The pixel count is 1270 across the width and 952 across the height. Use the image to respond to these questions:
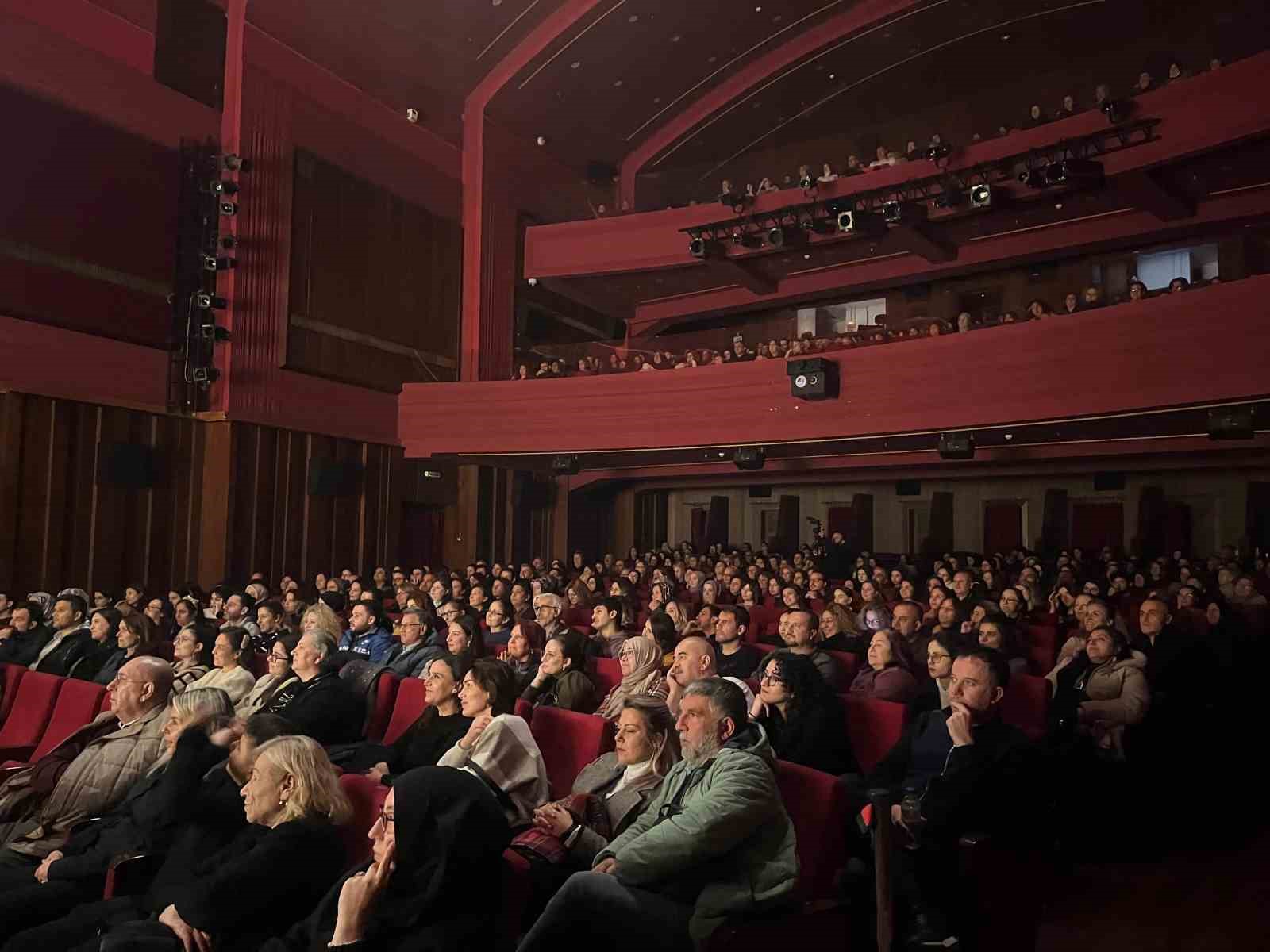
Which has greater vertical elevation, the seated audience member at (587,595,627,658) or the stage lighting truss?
the stage lighting truss

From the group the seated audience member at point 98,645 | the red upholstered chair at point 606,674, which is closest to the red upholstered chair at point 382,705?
the red upholstered chair at point 606,674

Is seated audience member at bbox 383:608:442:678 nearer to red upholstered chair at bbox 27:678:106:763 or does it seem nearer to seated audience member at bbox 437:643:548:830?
red upholstered chair at bbox 27:678:106:763

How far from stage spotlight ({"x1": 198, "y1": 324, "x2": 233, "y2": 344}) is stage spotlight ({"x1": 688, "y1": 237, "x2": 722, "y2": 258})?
5.25 m

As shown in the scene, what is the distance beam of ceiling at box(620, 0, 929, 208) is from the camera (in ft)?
37.3

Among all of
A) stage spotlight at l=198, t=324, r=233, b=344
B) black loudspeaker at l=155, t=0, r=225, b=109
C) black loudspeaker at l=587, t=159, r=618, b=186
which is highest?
black loudspeaker at l=587, t=159, r=618, b=186

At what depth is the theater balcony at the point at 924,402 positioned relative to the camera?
648cm

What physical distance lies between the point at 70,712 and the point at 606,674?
2.10m

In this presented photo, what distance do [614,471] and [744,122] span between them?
17.7ft

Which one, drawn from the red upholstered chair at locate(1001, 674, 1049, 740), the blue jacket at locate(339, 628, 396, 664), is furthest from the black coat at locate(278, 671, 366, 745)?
the red upholstered chair at locate(1001, 674, 1049, 740)

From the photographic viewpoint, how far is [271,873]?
6.33ft

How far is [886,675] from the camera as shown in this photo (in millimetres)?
3574

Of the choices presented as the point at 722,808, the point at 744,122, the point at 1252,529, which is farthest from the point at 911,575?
the point at 744,122

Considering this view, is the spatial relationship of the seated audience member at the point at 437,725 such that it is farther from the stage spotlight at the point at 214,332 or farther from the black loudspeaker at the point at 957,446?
the stage spotlight at the point at 214,332

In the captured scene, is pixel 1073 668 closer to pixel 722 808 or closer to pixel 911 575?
pixel 722 808
